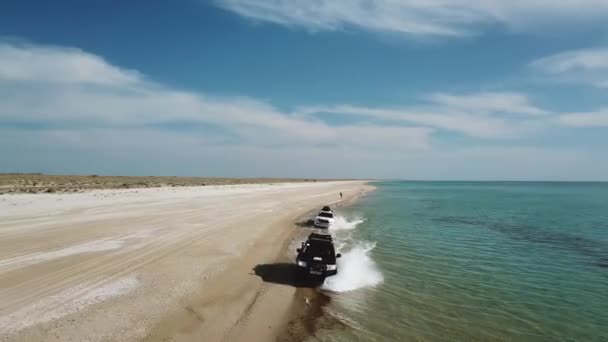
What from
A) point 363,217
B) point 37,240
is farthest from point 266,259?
point 363,217

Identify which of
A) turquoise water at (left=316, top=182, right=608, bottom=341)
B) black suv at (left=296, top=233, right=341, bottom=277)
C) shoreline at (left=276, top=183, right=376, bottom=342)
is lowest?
turquoise water at (left=316, top=182, right=608, bottom=341)

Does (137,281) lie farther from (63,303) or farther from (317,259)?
Result: (317,259)

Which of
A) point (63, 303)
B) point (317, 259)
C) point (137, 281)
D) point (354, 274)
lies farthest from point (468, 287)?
point (63, 303)

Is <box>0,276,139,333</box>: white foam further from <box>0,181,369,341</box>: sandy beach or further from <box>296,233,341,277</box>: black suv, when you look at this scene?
<box>296,233,341,277</box>: black suv

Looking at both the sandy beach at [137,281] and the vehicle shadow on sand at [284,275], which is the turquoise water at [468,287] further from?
the sandy beach at [137,281]

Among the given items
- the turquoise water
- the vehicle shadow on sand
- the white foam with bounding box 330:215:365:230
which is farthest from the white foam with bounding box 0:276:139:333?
the white foam with bounding box 330:215:365:230

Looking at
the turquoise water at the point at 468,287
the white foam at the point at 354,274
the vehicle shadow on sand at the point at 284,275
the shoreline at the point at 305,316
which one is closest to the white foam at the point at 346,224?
the turquoise water at the point at 468,287

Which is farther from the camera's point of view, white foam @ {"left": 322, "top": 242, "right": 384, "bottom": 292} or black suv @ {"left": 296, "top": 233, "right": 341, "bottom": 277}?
white foam @ {"left": 322, "top": 242, "right": 384, "bottom": 292}
